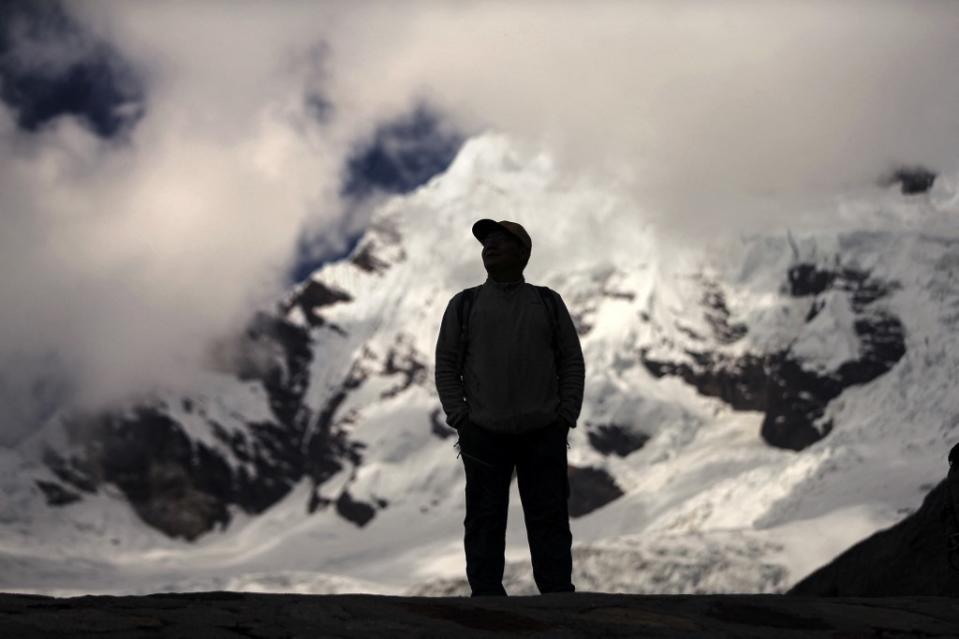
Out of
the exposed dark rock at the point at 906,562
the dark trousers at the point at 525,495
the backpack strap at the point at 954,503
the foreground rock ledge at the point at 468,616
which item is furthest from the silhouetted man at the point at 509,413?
the exposed dark rock at the point at 906,562

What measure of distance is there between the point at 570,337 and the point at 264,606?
3.46 meters

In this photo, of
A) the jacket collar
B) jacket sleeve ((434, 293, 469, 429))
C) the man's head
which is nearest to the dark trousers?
jacket sleeve ((434, 293, 469, 429))

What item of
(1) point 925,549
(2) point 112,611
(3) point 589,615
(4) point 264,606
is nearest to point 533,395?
(3) point 589,615

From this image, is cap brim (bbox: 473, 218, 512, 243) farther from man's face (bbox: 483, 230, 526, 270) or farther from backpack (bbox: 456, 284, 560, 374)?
backpack (bbox: 456, 284, 560, 374)

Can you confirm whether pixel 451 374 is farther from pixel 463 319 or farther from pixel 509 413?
pixel 509 413

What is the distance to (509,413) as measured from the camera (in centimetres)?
982

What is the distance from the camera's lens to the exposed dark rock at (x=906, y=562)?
1326cm

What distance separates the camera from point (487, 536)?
991 centimetres

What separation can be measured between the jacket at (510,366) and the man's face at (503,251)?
14 centimetres

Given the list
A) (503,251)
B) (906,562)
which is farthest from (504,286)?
(906,562)

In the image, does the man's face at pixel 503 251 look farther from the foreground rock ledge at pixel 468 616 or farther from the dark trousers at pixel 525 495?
the foreground rock ledge at pixel 468 616

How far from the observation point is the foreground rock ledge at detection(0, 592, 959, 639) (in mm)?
6781

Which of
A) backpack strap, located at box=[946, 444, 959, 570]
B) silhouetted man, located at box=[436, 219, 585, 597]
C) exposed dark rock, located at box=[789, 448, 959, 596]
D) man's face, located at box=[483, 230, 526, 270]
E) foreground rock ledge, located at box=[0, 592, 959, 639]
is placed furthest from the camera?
exposed dark rock, located at box=[789, 448, 959, 596]

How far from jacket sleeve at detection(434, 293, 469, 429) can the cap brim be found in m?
0.54
